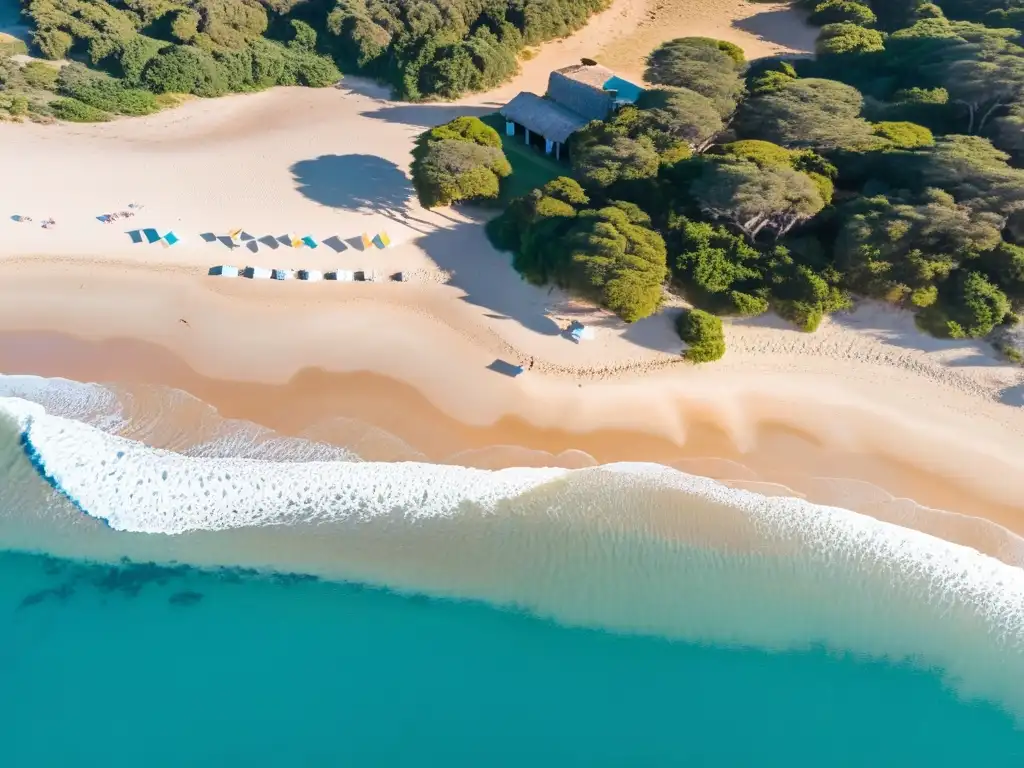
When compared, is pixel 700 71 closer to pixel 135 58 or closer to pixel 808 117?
pixel 808 117

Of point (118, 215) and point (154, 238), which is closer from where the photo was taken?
point (154, 238)

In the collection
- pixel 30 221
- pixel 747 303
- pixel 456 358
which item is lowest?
pixel 456 358

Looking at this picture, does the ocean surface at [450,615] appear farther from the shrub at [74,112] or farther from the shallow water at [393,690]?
the shrub at [74,112]

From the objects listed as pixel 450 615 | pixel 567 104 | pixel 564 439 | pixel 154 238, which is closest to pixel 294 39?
pixel 567 104

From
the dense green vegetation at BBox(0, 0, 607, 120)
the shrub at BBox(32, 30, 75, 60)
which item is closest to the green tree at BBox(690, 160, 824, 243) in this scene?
the dense green vegetation at BBox(0, 0, 607, 120)

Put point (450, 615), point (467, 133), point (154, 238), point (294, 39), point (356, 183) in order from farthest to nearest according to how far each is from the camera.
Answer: point (294, 39) → point (356, 183) → point (467, 133) → point (154, 238) → point (450, 615)

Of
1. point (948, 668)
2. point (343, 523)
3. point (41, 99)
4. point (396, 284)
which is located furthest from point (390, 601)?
point (41, 99)

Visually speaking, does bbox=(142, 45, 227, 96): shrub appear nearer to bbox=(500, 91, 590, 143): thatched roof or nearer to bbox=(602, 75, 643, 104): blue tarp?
bbox=(500, 91, 590, 143): thatched roof
